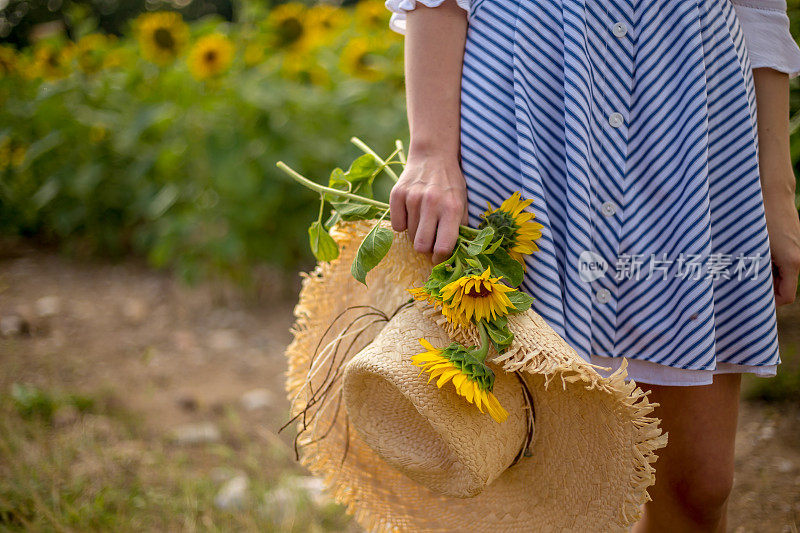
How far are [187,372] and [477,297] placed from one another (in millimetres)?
1959

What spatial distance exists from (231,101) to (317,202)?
603 mm

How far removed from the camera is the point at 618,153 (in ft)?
2.98

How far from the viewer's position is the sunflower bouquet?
2.62ft

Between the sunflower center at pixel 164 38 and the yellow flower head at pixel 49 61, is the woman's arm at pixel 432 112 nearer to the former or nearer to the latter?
the sunflower center at pixel 164 38

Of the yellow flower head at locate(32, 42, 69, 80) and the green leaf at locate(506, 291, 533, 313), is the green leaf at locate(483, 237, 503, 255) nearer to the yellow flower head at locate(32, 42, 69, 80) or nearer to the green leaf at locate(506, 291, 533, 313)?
the green leaf at locate(506, 291, 533, 313)

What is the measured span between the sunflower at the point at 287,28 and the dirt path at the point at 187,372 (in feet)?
4.26

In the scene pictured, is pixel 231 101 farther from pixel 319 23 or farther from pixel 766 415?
pixel 766 415

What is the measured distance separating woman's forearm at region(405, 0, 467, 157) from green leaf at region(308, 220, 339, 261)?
0.22m

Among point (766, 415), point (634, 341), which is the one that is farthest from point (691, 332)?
point (766, 415)

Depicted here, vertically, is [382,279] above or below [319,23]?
above

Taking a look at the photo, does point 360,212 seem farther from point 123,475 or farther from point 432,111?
point 123,475

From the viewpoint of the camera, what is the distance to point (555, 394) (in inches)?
35.2

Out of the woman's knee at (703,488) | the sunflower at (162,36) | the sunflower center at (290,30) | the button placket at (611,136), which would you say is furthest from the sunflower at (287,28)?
the woman's knee at (703,488)

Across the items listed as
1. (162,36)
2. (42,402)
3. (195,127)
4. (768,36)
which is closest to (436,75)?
(768,36)
